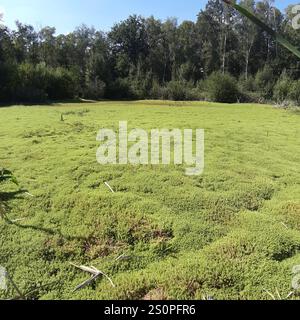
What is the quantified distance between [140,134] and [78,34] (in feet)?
139

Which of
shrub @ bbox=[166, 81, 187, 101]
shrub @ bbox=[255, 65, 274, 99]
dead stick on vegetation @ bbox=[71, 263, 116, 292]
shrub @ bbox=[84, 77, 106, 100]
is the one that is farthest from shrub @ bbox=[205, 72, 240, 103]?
dead stick on vegetation @ bbox=[71, 263, 116, 292]

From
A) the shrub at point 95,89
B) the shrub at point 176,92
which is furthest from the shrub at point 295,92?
the shrub at point 95,89

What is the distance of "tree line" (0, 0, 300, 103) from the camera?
35688mm

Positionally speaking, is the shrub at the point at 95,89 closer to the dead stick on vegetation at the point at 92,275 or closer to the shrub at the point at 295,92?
the shrub at the point at 295,92

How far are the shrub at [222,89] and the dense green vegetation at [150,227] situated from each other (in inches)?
889

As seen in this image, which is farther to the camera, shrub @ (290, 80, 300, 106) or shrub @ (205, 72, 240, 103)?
shrub @ (205, 72, 240, 103)

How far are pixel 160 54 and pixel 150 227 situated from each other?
42.7 meters

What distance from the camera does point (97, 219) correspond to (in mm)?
4219

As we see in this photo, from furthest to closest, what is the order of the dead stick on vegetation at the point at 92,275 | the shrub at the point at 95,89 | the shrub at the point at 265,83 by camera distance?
the shrub at the point at 265,83, the shrub at the point at 95,89, the dead stick on vegetation at the point at 92,275

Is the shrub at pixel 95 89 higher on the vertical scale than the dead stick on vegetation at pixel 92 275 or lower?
higher

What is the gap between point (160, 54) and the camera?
4488 cm

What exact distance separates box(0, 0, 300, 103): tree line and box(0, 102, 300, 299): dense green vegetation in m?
27.6

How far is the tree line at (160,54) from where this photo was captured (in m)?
35.7

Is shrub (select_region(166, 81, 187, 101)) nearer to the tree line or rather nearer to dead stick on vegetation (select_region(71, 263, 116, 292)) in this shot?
the tree line
